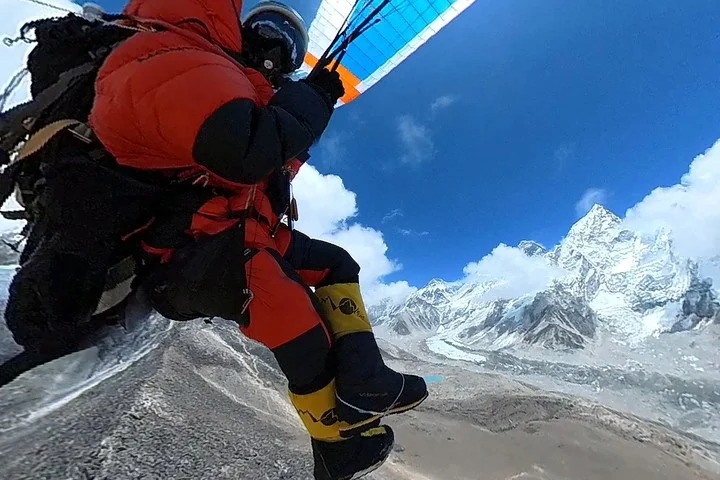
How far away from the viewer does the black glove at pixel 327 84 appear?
1.95 metres

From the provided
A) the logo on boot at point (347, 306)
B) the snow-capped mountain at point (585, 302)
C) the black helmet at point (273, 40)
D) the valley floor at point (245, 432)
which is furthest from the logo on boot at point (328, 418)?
the snow-capped mountain at point (585, 302)

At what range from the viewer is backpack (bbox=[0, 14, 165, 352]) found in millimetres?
1646

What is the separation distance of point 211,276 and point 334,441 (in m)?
0.93

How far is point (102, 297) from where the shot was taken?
1.80 m

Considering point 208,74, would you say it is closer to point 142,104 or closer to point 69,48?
point 142,104

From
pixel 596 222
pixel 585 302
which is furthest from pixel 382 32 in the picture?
pixel 596 222

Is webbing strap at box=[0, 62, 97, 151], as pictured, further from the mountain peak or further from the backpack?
the mountain peak

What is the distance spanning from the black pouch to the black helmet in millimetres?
900

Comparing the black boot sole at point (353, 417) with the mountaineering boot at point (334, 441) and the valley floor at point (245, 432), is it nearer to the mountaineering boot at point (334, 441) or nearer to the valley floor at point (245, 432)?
the mountaineering boot at point (334, 441)

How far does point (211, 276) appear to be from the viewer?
69.7 inches

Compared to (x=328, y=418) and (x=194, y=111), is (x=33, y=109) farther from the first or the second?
(x=328, y=418)

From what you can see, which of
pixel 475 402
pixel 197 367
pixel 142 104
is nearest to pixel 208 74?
pixel 142 104

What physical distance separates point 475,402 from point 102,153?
27.4 feet

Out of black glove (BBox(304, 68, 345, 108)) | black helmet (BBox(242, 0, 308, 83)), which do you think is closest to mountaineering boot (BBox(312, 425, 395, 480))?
black glove (BBox(304, 68, 345, 108))
